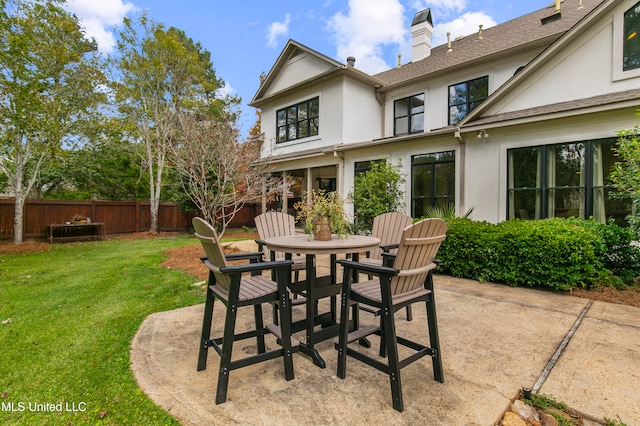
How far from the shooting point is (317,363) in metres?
2.60

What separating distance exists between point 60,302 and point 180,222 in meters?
10.3

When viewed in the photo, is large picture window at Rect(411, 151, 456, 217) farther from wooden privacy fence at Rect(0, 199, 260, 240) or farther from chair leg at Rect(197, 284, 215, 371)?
wooden privacy fence at Rect(0, 199, 260, 240)

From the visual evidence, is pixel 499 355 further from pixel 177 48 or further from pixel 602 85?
pixel 177 48

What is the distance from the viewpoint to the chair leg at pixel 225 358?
2.09 meters

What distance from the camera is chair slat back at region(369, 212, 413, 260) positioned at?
3.98m

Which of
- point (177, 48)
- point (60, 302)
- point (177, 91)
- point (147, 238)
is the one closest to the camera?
point (60, 302)

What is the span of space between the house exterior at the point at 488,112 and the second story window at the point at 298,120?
0.15 feet

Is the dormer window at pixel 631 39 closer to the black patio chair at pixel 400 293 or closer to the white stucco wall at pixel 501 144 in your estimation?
the white stucco wall at pixel 501 144

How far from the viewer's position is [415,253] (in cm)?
226

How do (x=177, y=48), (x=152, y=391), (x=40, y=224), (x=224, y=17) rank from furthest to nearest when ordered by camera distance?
(x=177, y=48) < (x=224, y=17) < (x=40, y=224) < (x=152, y=391)

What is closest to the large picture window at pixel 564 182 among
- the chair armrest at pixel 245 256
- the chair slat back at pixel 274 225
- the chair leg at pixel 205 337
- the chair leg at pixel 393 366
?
the chair slat back at pixel 274 225

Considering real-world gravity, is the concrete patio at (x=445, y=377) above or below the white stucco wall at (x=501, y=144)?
below

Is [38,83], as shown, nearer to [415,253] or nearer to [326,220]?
[326,220]

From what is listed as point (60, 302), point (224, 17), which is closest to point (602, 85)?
point (60, 302)
